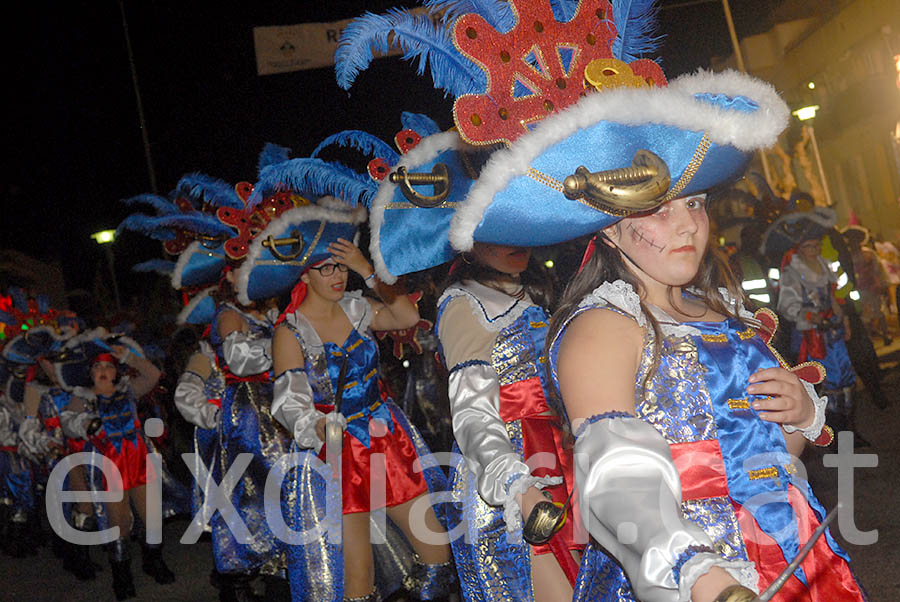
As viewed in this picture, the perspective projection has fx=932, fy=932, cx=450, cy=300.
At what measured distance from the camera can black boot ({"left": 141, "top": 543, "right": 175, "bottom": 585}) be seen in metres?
7.45

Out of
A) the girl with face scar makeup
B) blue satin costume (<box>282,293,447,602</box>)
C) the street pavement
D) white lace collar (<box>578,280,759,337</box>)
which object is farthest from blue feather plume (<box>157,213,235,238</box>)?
white lace collar (<box>578,280,759,337</box>)

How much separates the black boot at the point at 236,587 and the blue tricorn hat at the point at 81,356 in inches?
102

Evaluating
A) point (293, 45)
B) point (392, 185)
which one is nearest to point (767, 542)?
point (392, 185)

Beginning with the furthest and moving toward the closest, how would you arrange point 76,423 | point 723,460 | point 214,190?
point 76,423 → point 214,190 → point 723,460

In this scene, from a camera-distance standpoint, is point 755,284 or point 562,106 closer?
point 562,106

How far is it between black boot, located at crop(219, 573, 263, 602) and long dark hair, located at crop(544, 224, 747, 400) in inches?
170

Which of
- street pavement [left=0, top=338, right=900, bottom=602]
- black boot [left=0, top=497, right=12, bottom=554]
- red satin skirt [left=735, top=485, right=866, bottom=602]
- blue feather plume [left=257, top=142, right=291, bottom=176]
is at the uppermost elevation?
blue feather plume [left=257, top=142, right=291, bottom=176]

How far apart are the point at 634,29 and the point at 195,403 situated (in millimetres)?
5388

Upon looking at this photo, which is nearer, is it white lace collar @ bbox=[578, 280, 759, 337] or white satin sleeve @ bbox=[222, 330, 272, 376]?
white lace collar @ bbox=[578, 280, 759, 337]

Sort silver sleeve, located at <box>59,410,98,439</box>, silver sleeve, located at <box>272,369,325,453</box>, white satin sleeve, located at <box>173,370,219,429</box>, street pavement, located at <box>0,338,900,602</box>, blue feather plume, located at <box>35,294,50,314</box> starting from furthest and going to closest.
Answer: blue feather plume, located at <box>35,294,50,314</box> < silver sleeve, located at <box>59,410,98,439</box> < white satin sleeve, located at <box>173,370,219,429</box> < street pavement, located at <box>0,338,900,602</box> < silver sleeve, located at <box>272,369,325,453</box>

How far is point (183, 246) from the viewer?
7078mm

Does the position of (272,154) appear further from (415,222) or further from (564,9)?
(564,9)

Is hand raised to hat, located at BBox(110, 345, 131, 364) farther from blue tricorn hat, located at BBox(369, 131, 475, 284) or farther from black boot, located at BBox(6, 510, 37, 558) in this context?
blue tricorn hat, located at BBox(369, 131, 475, 284)

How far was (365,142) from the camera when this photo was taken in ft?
12.7
